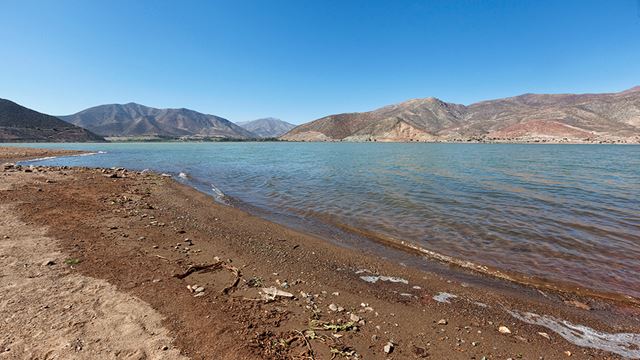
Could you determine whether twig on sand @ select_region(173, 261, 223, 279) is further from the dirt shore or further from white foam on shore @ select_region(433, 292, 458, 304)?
white foam on shore @ select_region(433, 292, 458, 304)

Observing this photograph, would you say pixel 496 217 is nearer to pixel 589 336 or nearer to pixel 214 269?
pixel 589 336

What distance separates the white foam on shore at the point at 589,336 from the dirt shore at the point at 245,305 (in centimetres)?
4

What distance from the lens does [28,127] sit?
16850cm

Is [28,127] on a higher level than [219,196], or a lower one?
higher

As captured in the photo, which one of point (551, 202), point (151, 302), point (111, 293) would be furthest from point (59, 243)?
point (551, 202)

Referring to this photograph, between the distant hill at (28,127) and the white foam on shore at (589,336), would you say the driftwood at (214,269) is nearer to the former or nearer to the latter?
the white foam on shore at (589,336)

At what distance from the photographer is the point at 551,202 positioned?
1855 centimetres

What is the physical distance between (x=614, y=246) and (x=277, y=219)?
43.9ft

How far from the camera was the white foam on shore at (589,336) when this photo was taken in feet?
17.9

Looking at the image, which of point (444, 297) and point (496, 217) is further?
point (496, 217)

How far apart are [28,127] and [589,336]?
779ft

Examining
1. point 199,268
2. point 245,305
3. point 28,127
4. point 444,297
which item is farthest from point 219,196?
point 28,127

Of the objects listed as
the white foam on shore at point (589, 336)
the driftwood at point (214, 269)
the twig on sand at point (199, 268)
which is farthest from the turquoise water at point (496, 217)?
the twig on sand at point (199, 268)

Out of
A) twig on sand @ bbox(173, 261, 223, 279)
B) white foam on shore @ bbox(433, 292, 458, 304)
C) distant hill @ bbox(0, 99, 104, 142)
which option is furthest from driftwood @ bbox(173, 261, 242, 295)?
distant hill @ bbox(0, 99, 104, 142)
